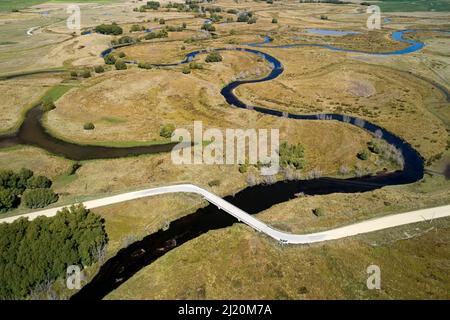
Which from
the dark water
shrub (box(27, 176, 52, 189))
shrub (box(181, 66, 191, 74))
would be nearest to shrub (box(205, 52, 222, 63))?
shrub (box(181, 66, 191, 74))

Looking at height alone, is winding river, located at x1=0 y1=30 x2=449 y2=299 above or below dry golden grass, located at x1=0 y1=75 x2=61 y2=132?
below

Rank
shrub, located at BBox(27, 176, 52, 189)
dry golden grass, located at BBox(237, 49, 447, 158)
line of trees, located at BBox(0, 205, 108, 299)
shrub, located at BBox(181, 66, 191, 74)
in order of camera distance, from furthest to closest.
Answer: shrub, located at BBox(181, 66, 191, 74), dry golden grass, located at BBox(237, 49, 447, 158), shrub, located at BBox(27, 176, 52, 189), line of trees, located at BBox(0, 205, 108, 299)

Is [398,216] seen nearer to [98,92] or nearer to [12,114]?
[98,92]

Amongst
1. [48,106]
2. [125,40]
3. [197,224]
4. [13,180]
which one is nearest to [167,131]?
[197,224]

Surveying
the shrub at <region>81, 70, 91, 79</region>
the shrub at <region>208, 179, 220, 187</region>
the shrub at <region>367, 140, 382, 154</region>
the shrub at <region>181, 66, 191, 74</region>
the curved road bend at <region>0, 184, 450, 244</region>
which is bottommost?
the curved road bend at <region>0, 184, 450, 244</region>

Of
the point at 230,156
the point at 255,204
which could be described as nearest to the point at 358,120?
the point at 230,156

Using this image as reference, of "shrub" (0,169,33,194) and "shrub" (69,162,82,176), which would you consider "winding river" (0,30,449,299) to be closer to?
"shrub" (69,162,82,176)
